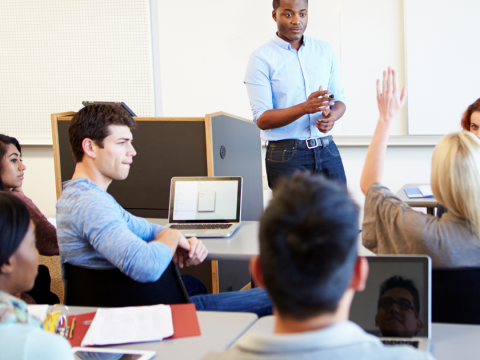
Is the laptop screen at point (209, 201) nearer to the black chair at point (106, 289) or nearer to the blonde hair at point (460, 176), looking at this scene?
the black chair at point (106, 289)

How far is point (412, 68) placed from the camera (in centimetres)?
388

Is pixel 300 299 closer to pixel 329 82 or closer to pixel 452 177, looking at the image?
pixel 452 177

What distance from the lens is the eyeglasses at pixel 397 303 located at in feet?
3.59

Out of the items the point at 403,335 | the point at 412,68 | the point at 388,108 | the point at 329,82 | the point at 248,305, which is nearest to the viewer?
the point at 403,335

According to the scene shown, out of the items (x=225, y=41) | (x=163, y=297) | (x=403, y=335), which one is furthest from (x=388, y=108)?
(x=225, y=41)

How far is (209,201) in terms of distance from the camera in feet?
7.13

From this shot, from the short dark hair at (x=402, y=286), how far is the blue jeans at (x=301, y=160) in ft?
4.40

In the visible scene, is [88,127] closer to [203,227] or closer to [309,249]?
[203,227]

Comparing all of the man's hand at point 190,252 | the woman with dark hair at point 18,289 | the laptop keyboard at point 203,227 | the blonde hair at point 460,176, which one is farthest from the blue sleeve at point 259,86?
the woman with dark hair at point 18,289

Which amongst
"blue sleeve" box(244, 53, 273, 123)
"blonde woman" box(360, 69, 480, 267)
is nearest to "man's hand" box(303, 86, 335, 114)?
"blue sleeve" box(244, 53, 273, 123)

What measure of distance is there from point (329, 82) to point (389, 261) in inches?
71.1

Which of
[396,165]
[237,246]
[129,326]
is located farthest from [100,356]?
[396,165]

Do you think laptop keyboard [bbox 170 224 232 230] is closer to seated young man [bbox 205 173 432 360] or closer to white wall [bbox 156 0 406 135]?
seated young man [bbox 205 173 432 360]

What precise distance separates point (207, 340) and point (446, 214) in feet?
2.45
